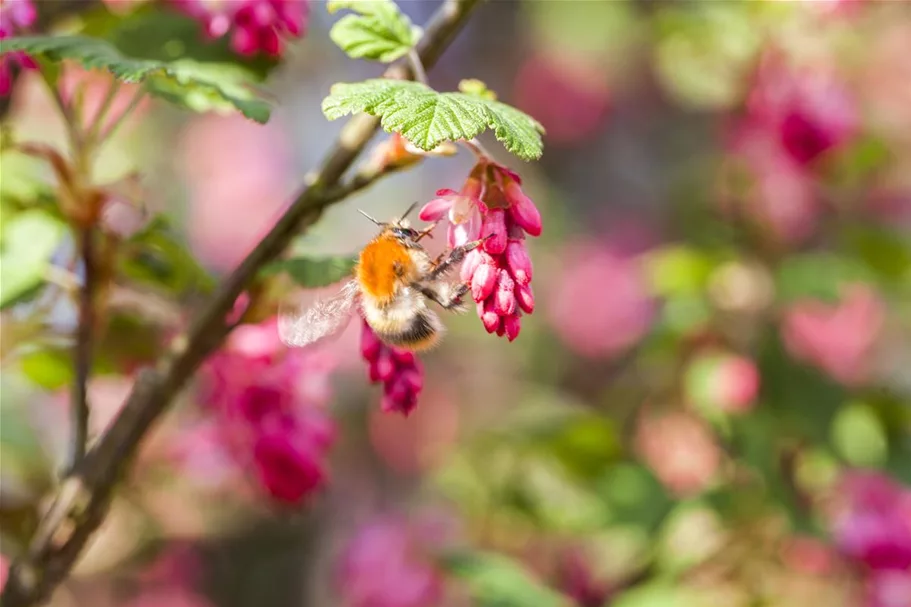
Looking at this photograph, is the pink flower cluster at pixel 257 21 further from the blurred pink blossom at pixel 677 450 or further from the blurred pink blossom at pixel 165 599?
the blurred pink blossom at pixel 165 599

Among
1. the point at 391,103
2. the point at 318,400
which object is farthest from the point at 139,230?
the point at 391,103

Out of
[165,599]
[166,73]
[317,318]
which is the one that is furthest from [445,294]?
[165,599]

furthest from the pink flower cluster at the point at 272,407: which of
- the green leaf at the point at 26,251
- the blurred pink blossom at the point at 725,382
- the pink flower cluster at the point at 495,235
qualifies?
the blurred pink blossom at the point at 725,382

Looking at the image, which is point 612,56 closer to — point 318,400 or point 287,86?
point 287,86

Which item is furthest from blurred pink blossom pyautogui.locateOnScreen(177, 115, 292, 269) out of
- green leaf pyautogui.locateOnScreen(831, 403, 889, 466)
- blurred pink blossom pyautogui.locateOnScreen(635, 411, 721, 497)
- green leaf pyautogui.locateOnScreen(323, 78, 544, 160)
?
green leaf pyautogui.locateOnScreen(323, 78, 544, 160)

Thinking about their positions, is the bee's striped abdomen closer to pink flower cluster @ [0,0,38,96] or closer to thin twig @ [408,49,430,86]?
thin twig @ [408,49,430,86]

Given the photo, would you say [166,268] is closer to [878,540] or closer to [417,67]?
[417,67]
